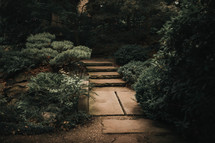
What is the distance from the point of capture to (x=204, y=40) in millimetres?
2670

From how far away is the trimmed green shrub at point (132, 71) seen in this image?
622 centimetres

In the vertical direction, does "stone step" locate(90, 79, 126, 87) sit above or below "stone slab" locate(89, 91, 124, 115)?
above

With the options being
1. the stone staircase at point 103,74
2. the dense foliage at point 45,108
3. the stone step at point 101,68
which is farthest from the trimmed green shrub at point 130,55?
the dense foliage at point 45,108

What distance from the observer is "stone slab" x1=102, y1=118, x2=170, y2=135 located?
333cm

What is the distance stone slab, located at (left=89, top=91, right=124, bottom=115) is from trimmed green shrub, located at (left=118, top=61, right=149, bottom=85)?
3.60 ft

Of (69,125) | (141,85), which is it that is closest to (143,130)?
(141,85)

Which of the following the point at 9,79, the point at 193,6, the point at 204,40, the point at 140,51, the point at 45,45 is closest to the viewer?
the point at 204,40

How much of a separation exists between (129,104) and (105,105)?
2.11 feet

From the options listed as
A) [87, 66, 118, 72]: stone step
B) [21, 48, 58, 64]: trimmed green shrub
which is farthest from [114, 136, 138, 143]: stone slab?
[87, 66, 118, 72]: stone step

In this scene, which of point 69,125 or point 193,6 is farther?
point 69,125

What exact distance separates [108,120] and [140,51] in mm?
4815

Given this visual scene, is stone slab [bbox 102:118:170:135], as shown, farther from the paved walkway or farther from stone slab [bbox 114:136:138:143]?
stone slab [bbox 114:136:138:143]

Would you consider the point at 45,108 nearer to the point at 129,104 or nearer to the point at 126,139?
the point at 126,139

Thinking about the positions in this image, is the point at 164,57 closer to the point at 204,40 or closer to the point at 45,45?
the point at 204,40
